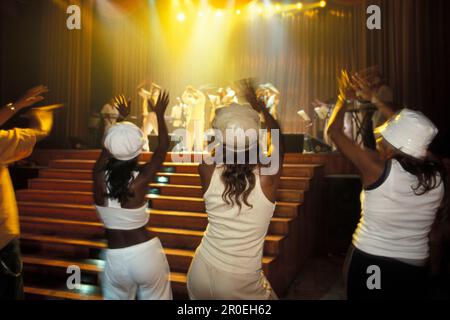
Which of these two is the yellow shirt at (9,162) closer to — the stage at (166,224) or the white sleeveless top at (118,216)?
the white sleeveless top at (118,216)

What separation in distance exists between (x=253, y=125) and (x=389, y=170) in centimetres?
71

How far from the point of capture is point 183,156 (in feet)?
21.2

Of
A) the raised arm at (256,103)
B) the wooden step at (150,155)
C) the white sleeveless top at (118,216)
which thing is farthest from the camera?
the wooden step at (150,155)

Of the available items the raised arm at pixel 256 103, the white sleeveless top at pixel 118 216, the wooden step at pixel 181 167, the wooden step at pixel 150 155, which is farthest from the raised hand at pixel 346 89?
the wooden step at pixel 150 155

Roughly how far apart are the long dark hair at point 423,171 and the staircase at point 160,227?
2198mm

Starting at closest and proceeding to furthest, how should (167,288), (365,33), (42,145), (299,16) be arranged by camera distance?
(167,288), (365,33), (42,145), (299,16)

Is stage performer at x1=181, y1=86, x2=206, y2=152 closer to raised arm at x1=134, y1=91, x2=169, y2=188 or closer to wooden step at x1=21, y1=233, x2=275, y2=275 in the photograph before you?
wooden step at x1=21, y1=233, x2=275, y2=275

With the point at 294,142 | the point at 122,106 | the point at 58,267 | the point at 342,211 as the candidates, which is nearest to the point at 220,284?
the point at 122,106

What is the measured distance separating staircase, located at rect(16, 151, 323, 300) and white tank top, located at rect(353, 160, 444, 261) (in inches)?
78.6

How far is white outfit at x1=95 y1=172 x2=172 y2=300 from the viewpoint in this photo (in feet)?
6.68

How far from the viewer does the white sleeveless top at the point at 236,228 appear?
69.2 inches

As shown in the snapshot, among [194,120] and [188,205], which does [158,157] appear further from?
[194,120]

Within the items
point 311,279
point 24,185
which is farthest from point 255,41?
point 311,279
